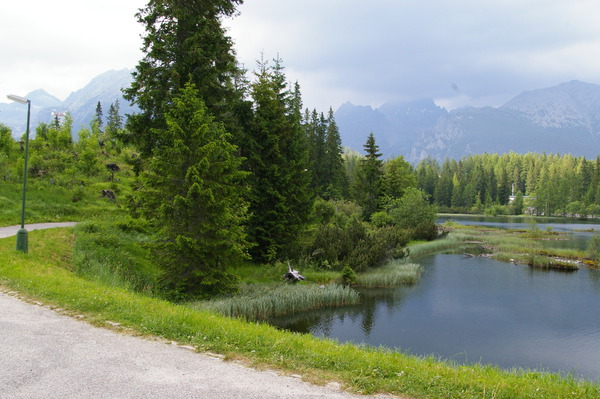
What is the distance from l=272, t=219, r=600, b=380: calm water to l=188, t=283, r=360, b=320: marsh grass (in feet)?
2.05

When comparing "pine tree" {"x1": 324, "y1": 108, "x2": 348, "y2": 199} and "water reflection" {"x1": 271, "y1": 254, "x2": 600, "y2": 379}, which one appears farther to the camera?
"pine tree" {"x1": 324, "y1": 108, "x2": 348, "y2": 199}

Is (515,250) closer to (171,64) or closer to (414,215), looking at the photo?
(414,215)

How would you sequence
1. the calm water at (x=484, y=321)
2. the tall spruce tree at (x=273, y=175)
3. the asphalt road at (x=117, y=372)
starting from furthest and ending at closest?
the tall spruce tree at (x=273, y=175)
the calm water at (x=484, y=321)
the asphalt road at (x=117, y=372)

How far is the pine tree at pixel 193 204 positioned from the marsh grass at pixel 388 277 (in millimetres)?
11213

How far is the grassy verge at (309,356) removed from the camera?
18.7 ft

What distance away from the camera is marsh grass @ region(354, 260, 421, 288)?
1009 inches

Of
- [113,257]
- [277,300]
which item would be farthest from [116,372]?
[113,257]

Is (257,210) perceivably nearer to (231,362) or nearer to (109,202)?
(109,202)

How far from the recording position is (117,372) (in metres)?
5.73

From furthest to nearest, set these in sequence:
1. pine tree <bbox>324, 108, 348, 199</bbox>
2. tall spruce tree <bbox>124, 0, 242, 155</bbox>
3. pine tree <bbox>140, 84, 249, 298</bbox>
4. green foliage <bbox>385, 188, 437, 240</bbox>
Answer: pine tree <bbox>324, 108, 348, 199</bbox>, green foliage <bbox>385, 188, 437, 240</bbox>, tall spruce tree <bbox>124, 0, 242, 155</bbox>, pine tree <bbox>140, 84, 249, 298</bbox>

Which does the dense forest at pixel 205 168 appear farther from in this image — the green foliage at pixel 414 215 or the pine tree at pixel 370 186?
the pine tree at pixel 370 186

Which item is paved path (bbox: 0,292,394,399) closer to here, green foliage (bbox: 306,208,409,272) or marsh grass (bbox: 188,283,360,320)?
marsh grass (bbox: 188,283,360,320)

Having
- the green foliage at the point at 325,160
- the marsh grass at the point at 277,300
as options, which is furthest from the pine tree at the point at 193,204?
the green foliage at the point at 325,160

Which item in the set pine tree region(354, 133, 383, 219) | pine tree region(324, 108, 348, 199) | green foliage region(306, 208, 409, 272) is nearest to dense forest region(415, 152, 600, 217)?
pine tree region(324, 108, 348, 199)
